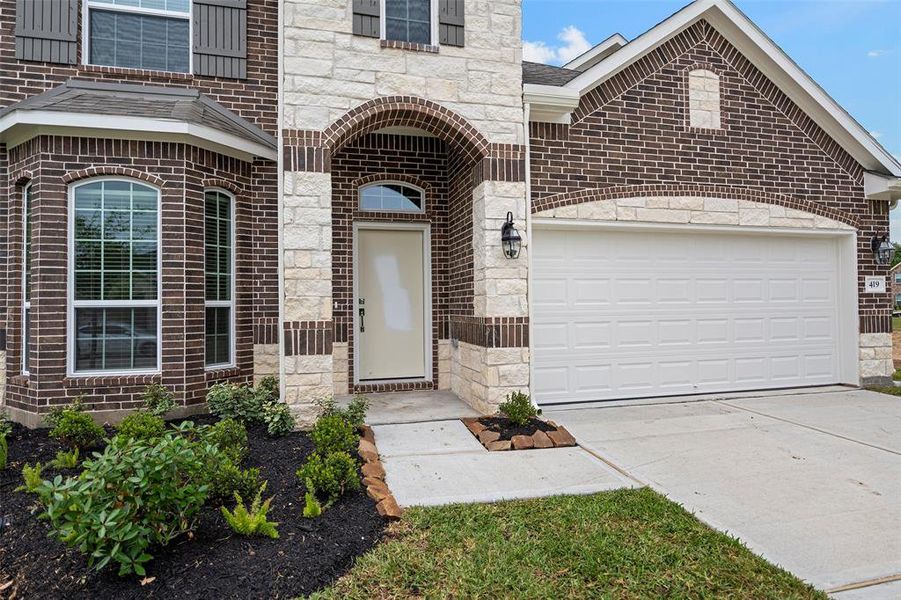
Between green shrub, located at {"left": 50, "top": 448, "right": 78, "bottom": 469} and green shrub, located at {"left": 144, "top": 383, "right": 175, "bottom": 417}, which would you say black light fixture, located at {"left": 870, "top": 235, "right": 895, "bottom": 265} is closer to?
green shrub, located at {"left": 144, "top": 383, "right": 175, "bottom": 417}

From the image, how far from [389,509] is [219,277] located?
4042 mm

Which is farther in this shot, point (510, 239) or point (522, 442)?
point (510, 239)

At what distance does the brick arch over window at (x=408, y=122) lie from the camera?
18.9 ft

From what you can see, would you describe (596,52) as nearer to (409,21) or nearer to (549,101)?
(549,101)

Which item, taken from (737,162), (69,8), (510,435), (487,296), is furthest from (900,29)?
(69,8)

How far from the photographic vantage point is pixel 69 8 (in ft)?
20.6

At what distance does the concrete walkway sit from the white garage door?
2.03m

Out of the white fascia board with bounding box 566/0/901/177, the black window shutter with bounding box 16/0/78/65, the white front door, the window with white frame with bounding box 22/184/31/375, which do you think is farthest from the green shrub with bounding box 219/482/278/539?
the black window shutter with bounding box 16/0/78/65

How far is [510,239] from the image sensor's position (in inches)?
235

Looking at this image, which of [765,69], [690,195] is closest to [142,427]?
[690,195]

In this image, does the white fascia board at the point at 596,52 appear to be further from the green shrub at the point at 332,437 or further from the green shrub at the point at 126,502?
the green shrub at the point at 126,502

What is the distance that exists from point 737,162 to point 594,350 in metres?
3.47

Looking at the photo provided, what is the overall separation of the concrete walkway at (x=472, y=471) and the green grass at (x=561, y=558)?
28 centimetres

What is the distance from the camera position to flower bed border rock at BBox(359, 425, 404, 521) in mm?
3598
